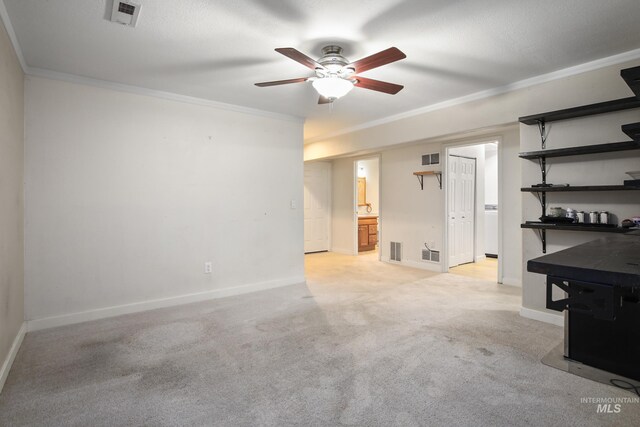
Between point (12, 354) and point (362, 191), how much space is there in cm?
696

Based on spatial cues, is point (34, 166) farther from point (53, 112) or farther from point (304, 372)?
point (304, 372)

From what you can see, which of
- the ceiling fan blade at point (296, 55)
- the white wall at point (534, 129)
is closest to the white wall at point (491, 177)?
the white wall at point (534, 129)

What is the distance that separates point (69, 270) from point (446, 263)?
16.0 ft

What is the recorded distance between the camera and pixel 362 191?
8.48 m

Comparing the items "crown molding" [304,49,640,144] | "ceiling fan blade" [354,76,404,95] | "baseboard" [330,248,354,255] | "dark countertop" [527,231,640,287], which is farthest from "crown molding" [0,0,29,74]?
"baseboard" [330,248,354,255]

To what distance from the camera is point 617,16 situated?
2271 mm

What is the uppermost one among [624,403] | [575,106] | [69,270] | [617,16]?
[617,16]

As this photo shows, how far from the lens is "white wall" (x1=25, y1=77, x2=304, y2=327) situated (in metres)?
3.21

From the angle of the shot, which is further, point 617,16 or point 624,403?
point 617,16

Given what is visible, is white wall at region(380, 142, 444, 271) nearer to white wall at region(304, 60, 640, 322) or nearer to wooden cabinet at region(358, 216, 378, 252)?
wooden cabinet at region(358, 216, 378, 252)

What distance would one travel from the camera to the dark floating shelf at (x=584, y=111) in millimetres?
2729

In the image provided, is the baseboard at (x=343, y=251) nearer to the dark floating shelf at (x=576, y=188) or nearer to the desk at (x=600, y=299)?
the dark floating shelf at (x=576, y=188)

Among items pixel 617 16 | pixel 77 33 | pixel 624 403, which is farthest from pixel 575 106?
pixel 77 33

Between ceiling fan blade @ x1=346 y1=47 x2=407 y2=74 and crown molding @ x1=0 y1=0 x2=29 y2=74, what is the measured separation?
2.22m
